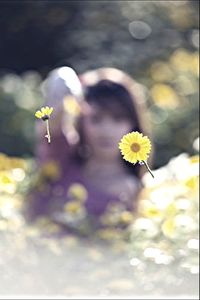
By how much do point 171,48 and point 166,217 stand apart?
104 inches

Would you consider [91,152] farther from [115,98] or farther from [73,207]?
[73,207]

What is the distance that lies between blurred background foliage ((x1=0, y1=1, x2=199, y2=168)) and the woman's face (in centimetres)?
136

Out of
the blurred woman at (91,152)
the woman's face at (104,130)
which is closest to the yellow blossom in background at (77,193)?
the blurred woman at (91,152)

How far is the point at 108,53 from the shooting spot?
546 cm

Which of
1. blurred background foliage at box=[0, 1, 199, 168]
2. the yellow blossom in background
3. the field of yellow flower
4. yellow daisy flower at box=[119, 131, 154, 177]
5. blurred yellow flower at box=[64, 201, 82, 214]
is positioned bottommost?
yellow daisy flower at box=[119, 131, 154, 177]

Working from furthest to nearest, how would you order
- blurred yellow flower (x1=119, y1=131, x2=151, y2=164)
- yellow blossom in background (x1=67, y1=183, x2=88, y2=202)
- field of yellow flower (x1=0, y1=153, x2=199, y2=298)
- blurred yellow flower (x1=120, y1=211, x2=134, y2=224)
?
yellow blossom in background (x1=67, y1=183, x2=88, y2=202)
blurred yellow flower (x1=120, y1=211, x2=134, y2=224)
field of yellow flower (x1=0, y1=153, x2=199, y2=298)
blurred yellow flower (x1=119, y1=131, x2=151, y2=164)

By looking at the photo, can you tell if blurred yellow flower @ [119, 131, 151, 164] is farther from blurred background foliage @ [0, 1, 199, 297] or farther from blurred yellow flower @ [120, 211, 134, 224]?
blurred yellow flower @ [120, 211, 134, 224]

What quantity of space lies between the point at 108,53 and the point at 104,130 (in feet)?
6.58

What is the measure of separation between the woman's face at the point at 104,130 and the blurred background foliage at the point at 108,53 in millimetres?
1365

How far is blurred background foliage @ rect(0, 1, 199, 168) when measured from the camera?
16.7ft

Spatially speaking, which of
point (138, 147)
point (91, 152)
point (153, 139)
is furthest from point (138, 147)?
point (153, 139)

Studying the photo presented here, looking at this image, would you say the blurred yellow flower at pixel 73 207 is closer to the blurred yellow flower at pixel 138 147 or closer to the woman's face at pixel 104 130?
the woman's face at pixel 104 130

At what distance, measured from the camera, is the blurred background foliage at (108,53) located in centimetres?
508

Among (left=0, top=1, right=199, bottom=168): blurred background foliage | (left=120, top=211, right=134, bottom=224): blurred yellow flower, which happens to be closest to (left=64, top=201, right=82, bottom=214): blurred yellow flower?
(left=120, top=211, right=134, bottom=224): blurred yellow flower
